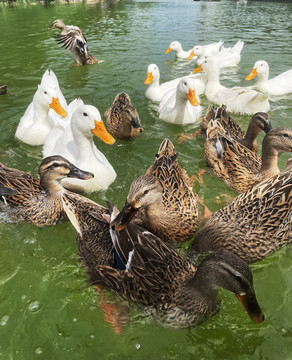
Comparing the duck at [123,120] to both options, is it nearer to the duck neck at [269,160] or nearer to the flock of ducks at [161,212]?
the flock of ducks at [161,212]

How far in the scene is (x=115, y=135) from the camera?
19.1ft

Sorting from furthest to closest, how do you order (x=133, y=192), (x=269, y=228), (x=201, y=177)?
(x=201, y=177) → (x=269, y=228) → (x=133, y=192)

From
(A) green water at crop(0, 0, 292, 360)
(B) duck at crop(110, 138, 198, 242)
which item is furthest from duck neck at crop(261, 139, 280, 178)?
(B) duck at crop(110, 138, 198, 242)

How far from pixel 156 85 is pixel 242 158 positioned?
3716 mm

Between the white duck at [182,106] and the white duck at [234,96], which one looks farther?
the white duck at [234,96]

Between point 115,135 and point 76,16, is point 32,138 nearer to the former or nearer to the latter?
point 115,135

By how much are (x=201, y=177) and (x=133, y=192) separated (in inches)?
81.7

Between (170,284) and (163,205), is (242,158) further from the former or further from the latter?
(170,284)

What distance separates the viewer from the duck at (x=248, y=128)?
4.61 metres

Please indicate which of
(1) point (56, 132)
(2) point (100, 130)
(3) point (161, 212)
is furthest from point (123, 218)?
(1) point (56, 132)

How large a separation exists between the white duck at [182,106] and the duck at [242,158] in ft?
4.25

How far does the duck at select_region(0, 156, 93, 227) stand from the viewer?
145 inches

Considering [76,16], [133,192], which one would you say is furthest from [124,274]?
[76,16]

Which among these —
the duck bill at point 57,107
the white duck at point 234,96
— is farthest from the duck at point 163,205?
the white duck at point 234,96
